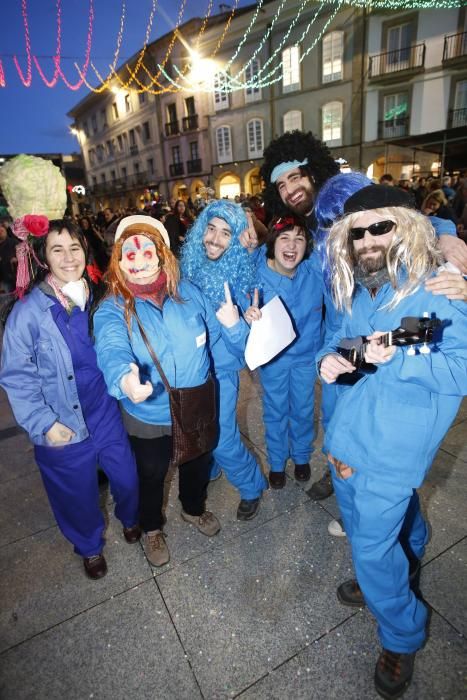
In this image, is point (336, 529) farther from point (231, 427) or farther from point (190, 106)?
point (190, 106)

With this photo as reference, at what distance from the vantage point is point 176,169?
1119 inches

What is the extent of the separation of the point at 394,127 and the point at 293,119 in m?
5.37

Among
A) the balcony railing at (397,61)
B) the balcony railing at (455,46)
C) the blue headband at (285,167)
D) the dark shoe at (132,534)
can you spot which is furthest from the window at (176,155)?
the dark shoe at (132,534)

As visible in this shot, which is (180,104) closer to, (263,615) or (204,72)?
(204,72)

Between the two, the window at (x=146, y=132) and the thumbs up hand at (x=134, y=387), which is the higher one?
the window at (x=146, y=132)

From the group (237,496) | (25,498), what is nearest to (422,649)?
(237,496)

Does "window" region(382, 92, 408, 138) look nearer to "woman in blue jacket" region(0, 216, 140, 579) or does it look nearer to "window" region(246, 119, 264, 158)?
"window" region(246, 119, 264, 158)

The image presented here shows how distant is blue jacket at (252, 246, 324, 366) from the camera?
8.64ft

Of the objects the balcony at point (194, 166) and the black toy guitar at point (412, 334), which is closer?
the black toy guitar at point (412, 334)

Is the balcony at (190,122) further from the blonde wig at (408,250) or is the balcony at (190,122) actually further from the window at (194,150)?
the blonde wig at (408,250)

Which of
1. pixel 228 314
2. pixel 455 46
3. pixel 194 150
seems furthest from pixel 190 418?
pixel 194 150

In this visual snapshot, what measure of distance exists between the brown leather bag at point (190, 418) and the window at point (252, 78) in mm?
23399

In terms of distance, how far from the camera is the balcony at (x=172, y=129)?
2683 centimetres

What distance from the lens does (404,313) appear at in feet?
4.78
